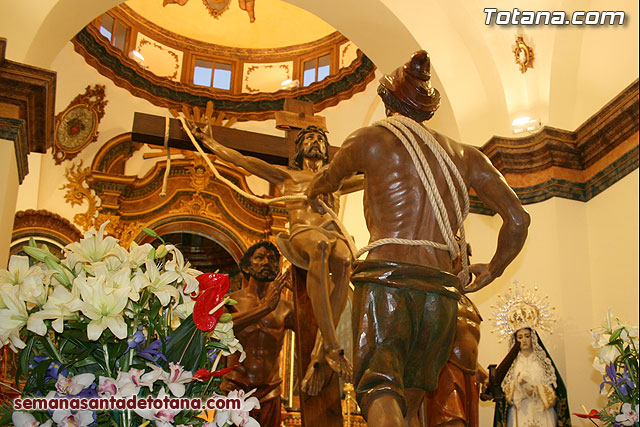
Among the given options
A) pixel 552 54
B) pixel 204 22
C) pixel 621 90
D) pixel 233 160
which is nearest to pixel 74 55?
pixel 204 22

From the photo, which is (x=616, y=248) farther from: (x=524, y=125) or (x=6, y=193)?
(x=6, y=193)

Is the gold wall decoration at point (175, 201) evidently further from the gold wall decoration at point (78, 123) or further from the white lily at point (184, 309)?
the white lily at point (184, 309)

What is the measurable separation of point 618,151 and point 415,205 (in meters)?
3.23

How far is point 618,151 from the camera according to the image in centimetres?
530

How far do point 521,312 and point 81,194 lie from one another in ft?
24.3

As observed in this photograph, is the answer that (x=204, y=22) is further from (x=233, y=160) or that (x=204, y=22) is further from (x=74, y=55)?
(x=233, y=160)

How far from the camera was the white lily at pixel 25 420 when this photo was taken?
6.07ft

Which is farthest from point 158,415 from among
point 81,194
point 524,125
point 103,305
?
point 81,194

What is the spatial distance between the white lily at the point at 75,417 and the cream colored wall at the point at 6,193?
2963 millimetres

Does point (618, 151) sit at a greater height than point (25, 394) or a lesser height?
greater

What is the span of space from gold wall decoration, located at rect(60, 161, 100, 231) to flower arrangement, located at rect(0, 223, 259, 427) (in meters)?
8.73

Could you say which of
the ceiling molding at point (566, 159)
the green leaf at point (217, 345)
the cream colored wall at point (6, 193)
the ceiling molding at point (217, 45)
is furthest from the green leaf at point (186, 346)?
the ceiling molding at point (217, 45)

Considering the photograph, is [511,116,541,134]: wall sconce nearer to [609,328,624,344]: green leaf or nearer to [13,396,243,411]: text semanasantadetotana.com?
[609,328,624,344]: green leaf

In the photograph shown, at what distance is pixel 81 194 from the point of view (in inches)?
415
